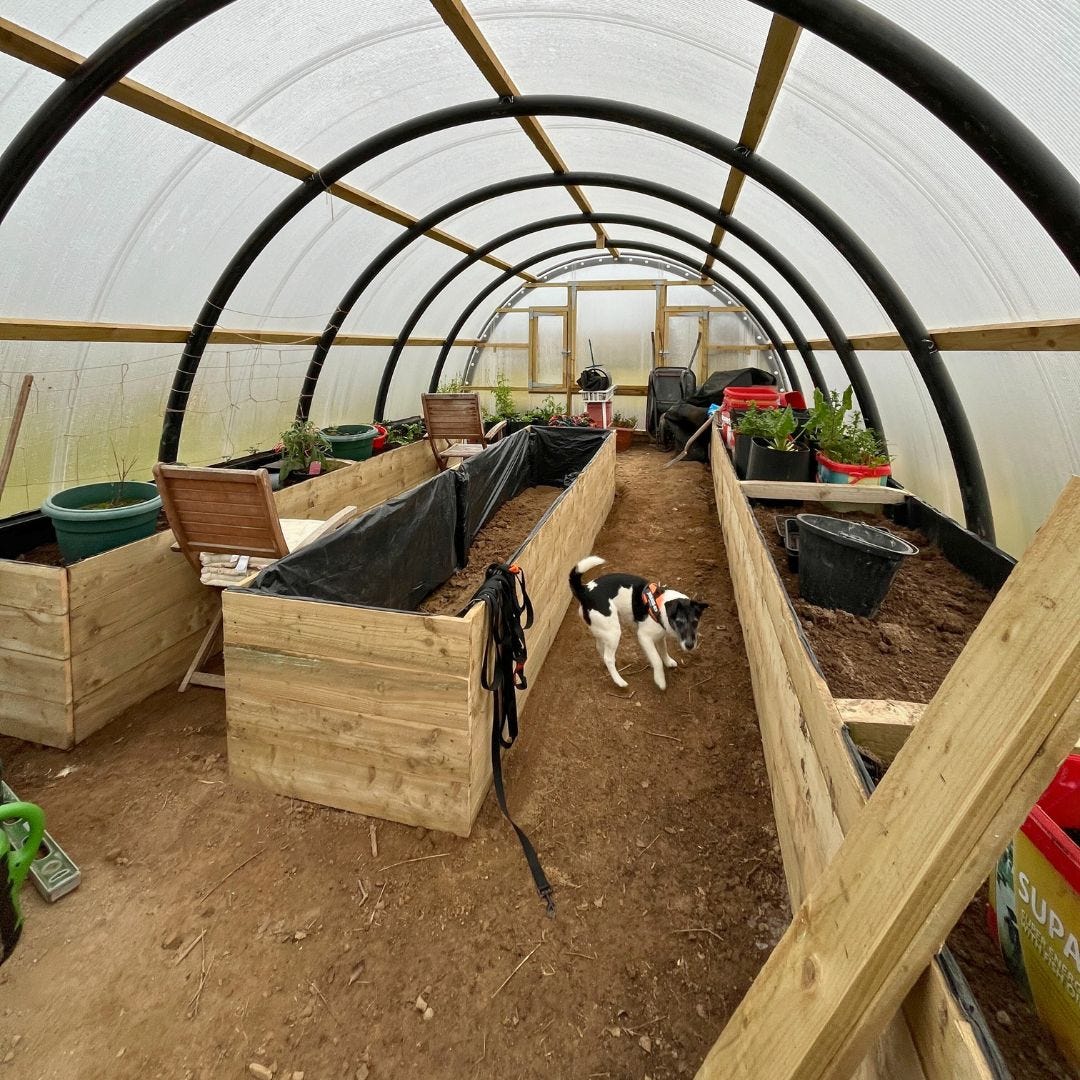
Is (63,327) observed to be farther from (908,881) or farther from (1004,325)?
(1004,325)

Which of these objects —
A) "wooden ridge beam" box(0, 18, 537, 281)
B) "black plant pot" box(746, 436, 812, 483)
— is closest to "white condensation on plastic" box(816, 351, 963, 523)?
"black plant pot" box(746, 436, 812, 483)

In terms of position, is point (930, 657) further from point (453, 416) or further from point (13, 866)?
point (453, 416)

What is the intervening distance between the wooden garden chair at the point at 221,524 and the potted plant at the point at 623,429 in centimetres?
707

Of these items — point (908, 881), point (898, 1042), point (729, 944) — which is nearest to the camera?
point (908, 881)

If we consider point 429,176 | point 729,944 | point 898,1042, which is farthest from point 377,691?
point 429,176

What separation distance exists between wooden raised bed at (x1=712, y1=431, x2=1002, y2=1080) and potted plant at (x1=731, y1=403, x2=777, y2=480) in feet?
3.88

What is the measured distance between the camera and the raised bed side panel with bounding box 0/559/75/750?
2.26 meters

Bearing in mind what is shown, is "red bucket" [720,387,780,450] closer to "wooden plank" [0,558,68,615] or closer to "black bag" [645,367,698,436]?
"black bag" [645,367,698,436]

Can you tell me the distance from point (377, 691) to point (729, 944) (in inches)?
52.2

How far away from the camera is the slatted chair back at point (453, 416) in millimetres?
5891

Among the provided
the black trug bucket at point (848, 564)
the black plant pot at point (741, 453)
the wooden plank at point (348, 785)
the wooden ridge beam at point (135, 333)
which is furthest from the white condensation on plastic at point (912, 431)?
the wooden ridge beam at point (135, 333)

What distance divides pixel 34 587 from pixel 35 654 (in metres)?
0.29

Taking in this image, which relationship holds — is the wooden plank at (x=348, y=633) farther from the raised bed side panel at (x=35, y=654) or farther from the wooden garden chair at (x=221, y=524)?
the raised bed side panel at (x=35, y=654)

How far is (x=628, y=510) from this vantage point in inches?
233
